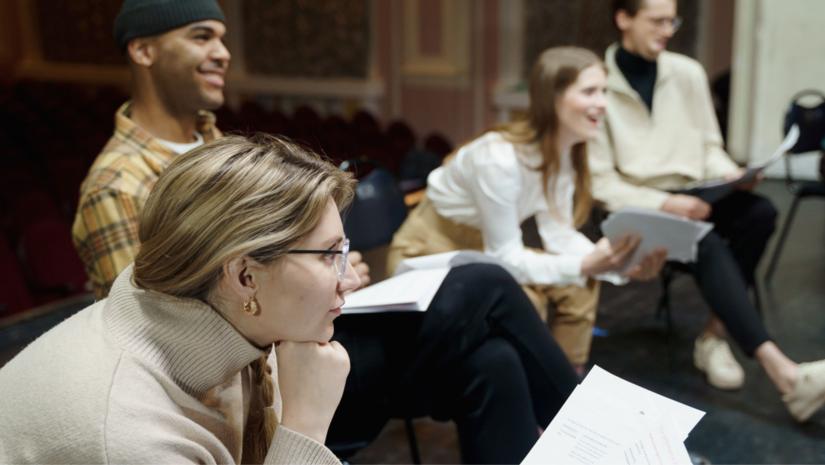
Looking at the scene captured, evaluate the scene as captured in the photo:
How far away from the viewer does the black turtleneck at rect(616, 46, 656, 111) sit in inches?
116

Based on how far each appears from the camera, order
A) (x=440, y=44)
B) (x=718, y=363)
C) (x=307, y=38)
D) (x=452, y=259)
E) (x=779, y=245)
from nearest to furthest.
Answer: (x=452, y=259) → (x=718, y=363) → (x=779, y=245) → (x=440, y=44) → (x=307, y=38)

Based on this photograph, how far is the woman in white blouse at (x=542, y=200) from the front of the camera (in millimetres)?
2354

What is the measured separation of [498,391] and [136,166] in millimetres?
886

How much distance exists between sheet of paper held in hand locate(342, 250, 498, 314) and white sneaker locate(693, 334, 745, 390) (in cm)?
112

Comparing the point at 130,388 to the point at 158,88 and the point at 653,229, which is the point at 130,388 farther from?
the point at 653,229

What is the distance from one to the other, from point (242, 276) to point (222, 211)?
9cm

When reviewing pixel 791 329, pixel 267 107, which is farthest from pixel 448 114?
pixel 791 329

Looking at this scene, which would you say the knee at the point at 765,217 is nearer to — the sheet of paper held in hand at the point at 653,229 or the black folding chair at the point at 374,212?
the sheet of paper held in hand at the point at 653,229

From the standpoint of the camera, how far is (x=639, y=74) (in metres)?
2.95

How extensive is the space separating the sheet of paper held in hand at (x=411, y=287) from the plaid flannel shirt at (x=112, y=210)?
47 centimetres

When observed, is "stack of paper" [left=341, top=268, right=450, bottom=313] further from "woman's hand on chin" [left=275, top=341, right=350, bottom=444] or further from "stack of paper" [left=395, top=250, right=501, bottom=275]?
"woman's hand on chin" [left=275, top=341, right=350, bottom=444]

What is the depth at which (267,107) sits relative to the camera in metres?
8.48

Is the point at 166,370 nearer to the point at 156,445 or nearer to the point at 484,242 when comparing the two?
the point at 156,445

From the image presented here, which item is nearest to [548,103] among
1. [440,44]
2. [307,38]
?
[440,44]
